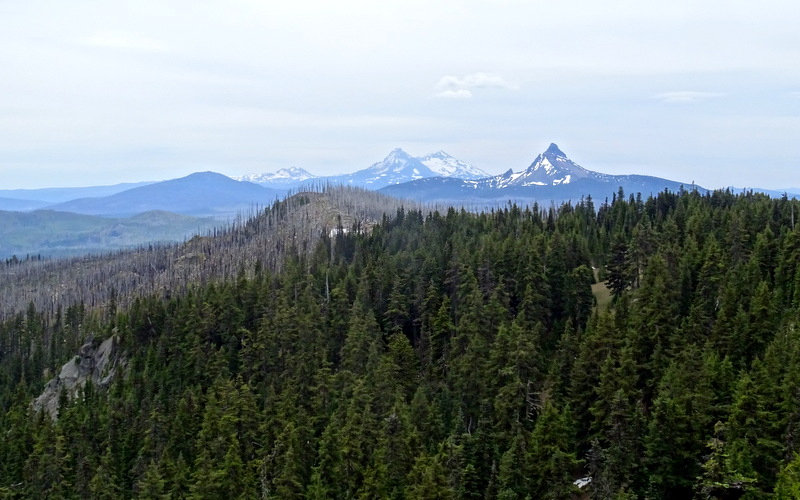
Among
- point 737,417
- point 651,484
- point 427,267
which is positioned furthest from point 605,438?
point 427,267

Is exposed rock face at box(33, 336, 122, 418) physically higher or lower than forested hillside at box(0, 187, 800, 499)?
lower

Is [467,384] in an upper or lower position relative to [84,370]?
upper

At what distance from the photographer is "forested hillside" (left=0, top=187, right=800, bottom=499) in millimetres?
39969

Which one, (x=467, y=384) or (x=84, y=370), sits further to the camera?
(x=84, y=370)

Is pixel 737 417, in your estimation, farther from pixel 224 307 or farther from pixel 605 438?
pixel 224 307

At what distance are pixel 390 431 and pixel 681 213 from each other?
73.6 meters

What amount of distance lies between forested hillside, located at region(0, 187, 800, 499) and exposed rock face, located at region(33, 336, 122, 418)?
3828 mm

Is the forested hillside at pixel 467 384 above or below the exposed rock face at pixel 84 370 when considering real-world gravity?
above

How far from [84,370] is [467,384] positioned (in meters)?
80.2

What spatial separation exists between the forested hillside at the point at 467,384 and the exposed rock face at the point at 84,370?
3828mm

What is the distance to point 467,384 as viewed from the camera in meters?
58.7

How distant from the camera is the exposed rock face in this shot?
4156 inches

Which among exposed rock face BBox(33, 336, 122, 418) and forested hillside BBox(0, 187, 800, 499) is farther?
exposed rock face BBox(33, 336, 122, 418)

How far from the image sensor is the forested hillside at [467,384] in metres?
40.0
